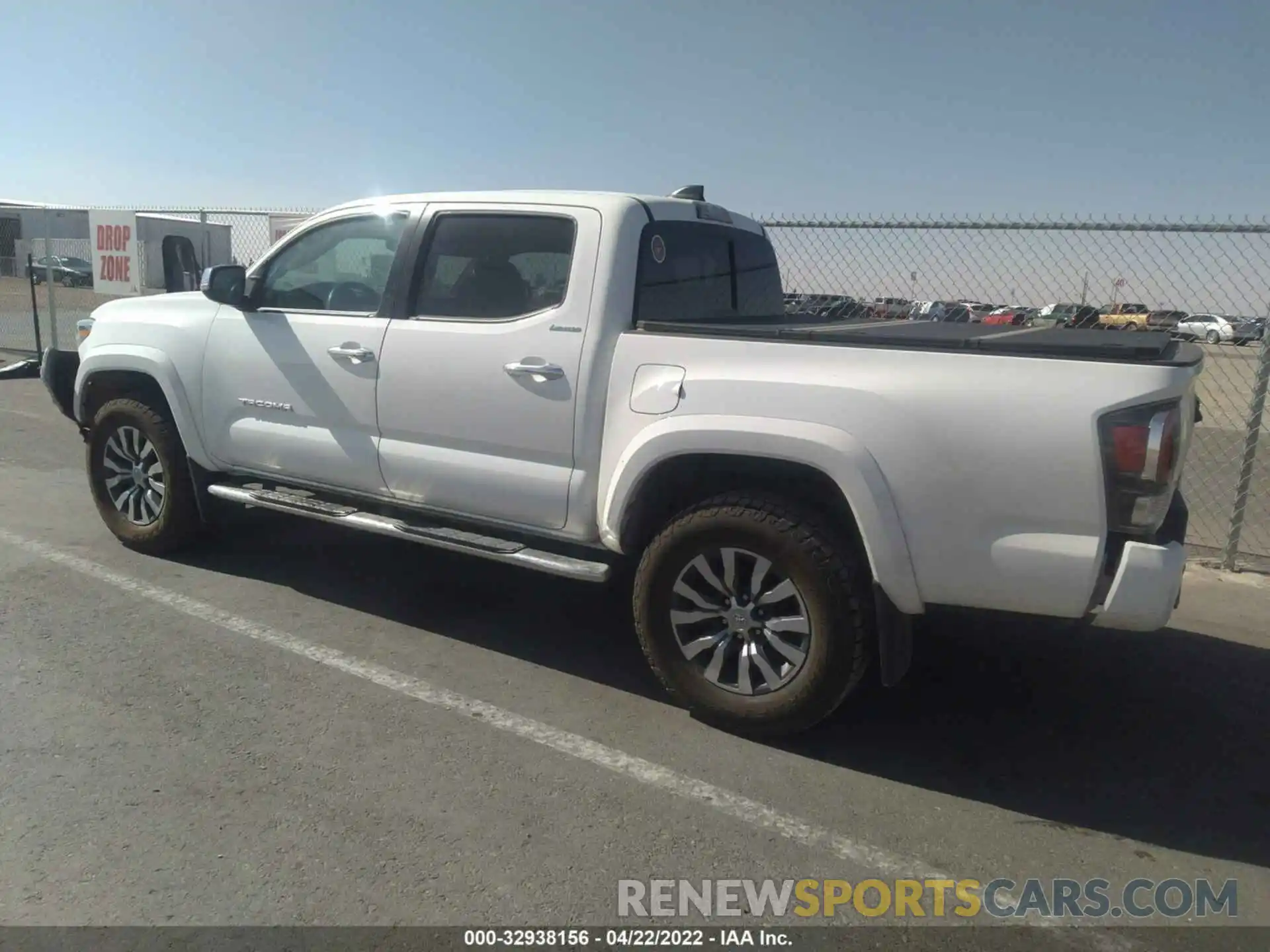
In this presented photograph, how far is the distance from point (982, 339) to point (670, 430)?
1132 mm

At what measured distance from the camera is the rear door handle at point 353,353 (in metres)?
4.53

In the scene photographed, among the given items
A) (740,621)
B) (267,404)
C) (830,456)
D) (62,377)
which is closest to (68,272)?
(62,377)

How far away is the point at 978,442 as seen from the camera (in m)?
3.11

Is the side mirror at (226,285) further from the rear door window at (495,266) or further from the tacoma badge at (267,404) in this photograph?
the rear door window at (495,266)

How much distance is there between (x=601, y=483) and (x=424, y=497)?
1.00m

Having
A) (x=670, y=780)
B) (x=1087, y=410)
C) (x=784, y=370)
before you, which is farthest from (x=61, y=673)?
(x=1087, y=410)

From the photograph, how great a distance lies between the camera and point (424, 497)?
4.50 meters

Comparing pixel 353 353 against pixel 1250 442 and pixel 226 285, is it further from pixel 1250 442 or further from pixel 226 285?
pixel 1250 442

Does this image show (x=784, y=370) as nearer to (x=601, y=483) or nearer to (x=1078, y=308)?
(x=601, y=483)

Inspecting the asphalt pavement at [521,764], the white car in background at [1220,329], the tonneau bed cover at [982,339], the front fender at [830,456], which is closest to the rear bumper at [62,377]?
the asphalt pavement at [521,764]

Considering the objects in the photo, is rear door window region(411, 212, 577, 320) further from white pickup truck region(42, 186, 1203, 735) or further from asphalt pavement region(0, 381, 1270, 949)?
asphalt pavement region(0, 381, 1270, 949)

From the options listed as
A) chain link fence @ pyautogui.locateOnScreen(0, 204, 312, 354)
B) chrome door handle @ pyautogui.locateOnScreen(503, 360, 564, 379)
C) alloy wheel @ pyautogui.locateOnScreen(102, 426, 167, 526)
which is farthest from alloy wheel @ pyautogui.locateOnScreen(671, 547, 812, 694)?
chain link fence @ pyautogui.locateOnScreen(0, 204, 312, 354)

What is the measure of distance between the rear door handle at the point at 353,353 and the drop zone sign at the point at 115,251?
985 centimetres

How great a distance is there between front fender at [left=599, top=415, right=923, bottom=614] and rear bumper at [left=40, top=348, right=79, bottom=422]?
14.2 feet
